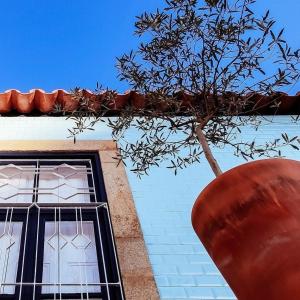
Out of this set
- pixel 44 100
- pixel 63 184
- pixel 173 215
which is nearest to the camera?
pixel 173 215

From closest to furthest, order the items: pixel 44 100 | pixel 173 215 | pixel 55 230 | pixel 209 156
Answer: pixel 209 156 < pixel 55 230 < pixel 173 215 < pixel 44 100

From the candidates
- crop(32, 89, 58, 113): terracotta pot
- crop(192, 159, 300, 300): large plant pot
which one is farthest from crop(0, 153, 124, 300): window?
crop(192, 159, 300, 300): large plant pot

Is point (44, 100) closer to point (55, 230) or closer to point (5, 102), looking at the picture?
point (5, 102)

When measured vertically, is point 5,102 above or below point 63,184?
above

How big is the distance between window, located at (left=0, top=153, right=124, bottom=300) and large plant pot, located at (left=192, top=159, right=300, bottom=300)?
153cm

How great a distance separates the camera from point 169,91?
2699 mm

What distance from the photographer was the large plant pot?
1301mm

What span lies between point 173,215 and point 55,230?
821 mm

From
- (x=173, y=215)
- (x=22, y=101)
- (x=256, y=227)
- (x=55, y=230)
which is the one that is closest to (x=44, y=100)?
(x=22, y=101)

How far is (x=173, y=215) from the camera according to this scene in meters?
3.66

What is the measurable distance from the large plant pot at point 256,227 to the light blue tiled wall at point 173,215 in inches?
60.9

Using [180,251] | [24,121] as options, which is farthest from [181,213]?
[24,121]

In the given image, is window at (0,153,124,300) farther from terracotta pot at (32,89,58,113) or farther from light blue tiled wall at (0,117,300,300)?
terracotta pot at (32,89,58,113)

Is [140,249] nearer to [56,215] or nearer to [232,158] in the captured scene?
[56,215]
